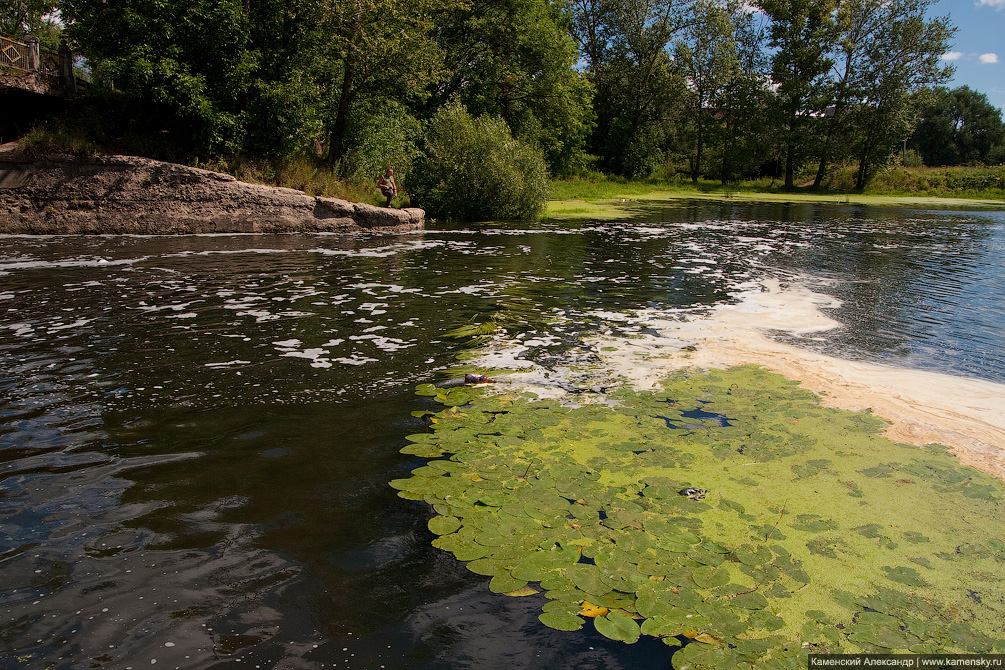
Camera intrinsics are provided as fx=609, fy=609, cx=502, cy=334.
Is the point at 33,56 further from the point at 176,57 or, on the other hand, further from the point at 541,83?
the point at 541,83

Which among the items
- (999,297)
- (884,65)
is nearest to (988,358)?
(999,297)

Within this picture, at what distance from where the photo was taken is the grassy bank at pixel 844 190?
110 feet

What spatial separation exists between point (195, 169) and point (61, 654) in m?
17.8

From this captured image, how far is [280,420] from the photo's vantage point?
505 centimetres

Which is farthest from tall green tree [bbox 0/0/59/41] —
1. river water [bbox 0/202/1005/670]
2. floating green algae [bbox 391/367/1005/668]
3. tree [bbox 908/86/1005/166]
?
tree [bbox 908/86/1005/166]

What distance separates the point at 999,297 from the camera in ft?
33.9

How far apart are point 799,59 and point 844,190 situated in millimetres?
9385

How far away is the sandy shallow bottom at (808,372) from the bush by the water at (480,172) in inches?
505

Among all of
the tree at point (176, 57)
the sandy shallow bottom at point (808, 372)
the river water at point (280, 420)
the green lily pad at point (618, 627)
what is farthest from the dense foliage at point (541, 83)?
the green lily pad at point (618, 627)

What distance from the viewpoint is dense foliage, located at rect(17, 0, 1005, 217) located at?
1828 cm

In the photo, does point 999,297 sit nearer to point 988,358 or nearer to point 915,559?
point 988,358

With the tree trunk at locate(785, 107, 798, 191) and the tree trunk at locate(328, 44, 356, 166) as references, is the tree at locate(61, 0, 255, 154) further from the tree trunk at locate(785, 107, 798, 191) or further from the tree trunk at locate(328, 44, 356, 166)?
the tree trunk at locate(785, 107, 798, 191)

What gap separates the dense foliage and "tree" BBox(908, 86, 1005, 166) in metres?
0.16

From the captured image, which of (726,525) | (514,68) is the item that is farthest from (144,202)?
(514,68)
